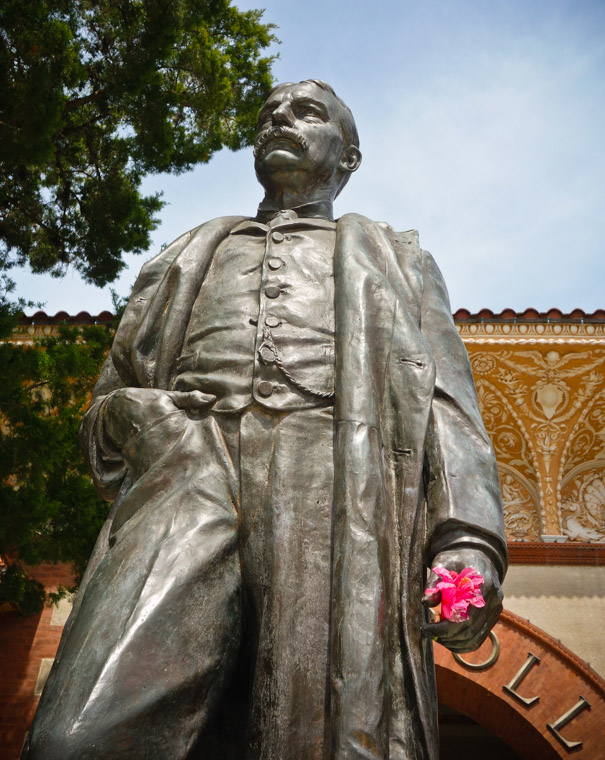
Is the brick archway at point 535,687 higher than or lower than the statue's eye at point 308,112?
lower

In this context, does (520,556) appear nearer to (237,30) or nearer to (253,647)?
(237,30)

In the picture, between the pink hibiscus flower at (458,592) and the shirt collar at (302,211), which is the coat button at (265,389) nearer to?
the pink hibiscus flower at (458,592)

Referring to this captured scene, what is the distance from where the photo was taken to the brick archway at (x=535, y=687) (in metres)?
7.86

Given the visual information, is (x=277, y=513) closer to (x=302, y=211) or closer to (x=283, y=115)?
(x=302, y=211)

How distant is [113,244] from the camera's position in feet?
22.7

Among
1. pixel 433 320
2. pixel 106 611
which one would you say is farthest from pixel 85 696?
pixel 433 320

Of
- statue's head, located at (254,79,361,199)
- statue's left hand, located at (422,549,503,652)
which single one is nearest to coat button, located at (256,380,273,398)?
statue's left hand, located at (422,549,503,652)

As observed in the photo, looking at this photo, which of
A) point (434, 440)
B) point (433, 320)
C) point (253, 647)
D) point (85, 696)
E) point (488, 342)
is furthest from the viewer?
point (488, 342)

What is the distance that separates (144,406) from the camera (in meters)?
1.96

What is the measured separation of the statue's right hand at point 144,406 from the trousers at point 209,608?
2 centimetres

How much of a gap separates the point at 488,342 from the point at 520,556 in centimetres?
200

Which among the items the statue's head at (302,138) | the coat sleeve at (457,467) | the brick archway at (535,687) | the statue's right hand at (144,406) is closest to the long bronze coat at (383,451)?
the coat sleeve at (457,467)

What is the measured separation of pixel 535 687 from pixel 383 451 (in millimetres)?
6886

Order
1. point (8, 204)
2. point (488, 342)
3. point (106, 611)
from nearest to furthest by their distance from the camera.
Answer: point (106, 611), point (8, 204), point (488, 342)
